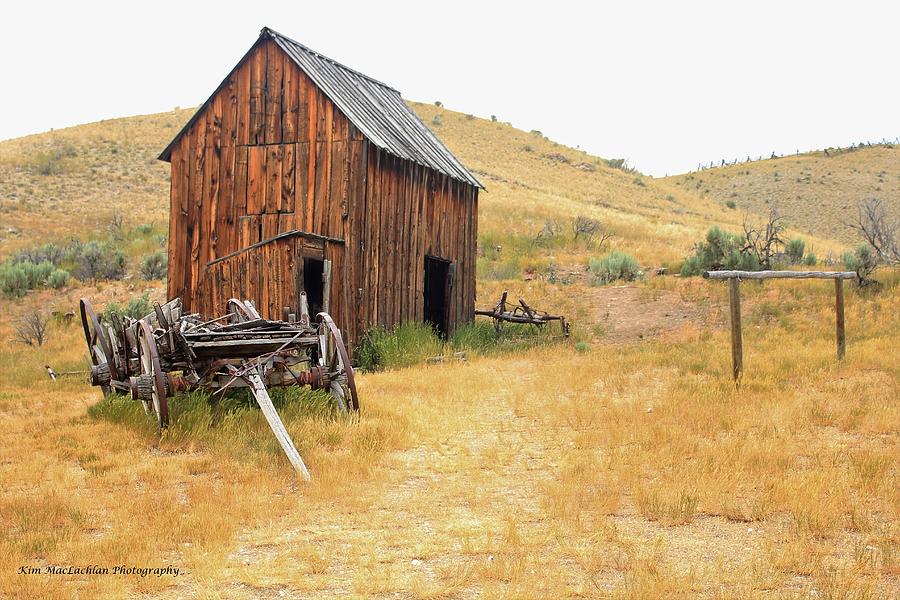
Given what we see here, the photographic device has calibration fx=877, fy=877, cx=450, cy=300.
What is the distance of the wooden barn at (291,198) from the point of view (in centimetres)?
1432

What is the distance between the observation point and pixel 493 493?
7.36 metres

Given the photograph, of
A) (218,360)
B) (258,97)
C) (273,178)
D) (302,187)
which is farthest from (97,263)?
(218,360)

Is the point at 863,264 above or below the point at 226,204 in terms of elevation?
below

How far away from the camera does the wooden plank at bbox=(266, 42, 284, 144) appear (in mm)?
15289

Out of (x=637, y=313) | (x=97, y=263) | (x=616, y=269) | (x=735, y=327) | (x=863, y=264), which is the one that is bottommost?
(x=735, y=327)

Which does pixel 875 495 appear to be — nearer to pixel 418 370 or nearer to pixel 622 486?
pixel 622 486

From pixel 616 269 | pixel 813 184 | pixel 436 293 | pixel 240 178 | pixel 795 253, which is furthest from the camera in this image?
pixel 813 184

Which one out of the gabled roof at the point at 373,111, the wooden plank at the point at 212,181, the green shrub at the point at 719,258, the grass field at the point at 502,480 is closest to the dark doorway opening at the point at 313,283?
the wooden plank at the point at 212,181

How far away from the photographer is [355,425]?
922cm

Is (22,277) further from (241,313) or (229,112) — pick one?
(241,313)

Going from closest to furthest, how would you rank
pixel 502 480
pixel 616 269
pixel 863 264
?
pixel 502 480
pixel 863 264
pixel 616 269

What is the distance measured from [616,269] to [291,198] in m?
13.1

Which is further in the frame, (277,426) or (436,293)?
(436,293)

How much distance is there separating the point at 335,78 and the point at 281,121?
7.19 feet
